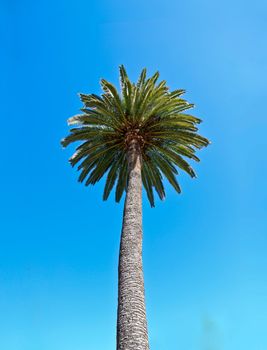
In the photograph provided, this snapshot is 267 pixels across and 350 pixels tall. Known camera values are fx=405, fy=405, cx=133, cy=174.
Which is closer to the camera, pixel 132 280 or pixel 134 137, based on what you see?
pixel 132 280

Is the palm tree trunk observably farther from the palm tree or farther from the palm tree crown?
the palm tree crown

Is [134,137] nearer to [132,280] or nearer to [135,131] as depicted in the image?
[135,131]

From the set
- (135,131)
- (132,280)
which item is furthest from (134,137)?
(132,280)

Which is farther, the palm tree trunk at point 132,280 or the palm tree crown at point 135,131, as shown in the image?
the palm tree crown at point 135,131

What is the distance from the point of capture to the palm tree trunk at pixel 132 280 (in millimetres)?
9562

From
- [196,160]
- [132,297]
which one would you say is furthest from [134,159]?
[132,297]

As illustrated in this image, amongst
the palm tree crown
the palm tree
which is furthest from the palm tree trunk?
the palm tree crown

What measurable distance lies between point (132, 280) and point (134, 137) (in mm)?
6716

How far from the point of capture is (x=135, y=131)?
16.0m

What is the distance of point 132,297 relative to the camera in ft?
34.1

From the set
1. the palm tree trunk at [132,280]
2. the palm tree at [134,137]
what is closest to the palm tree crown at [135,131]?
the palm tree at [134,137]

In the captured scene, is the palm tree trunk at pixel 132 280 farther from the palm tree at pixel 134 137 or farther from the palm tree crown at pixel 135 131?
the palm tree crown at pixel 135 131

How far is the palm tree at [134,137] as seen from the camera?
15938 mm

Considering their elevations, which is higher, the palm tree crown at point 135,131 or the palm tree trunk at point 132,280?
the palm tree crown at point 135,131
